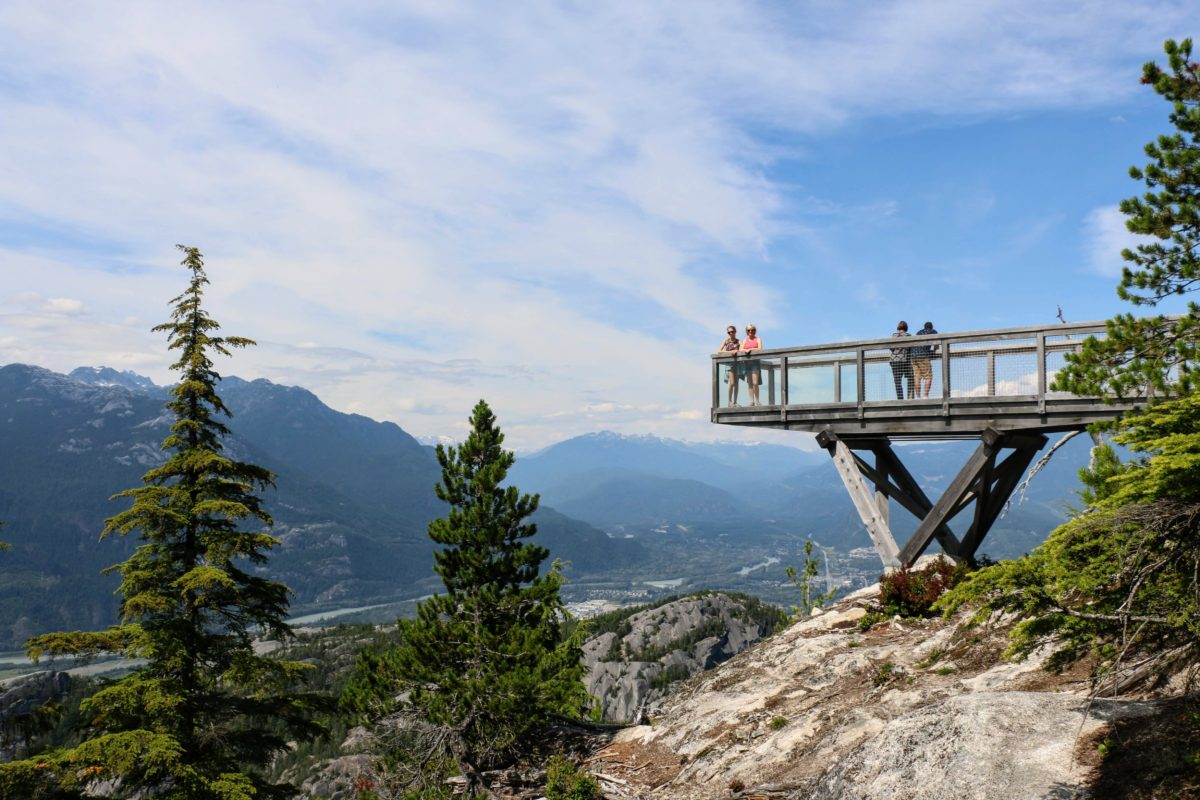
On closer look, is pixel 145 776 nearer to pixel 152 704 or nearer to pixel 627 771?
pixel 152 704

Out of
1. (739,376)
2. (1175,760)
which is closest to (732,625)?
(739,376)

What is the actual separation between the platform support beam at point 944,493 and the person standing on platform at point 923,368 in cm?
159

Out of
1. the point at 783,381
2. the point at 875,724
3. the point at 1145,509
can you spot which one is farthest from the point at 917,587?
the point at 1145,509

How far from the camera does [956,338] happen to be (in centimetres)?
1645

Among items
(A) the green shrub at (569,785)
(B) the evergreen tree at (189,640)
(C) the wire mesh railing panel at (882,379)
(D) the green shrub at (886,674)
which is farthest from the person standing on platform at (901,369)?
(B) the evergreen tree at (189,640)

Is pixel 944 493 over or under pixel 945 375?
under

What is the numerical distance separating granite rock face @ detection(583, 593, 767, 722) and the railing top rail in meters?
143

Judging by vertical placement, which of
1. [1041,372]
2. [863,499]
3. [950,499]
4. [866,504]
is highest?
[1041,372]

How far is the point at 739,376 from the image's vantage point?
2031cm

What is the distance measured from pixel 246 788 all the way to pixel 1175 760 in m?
16.8

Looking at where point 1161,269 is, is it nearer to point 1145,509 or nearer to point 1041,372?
point 1145,509

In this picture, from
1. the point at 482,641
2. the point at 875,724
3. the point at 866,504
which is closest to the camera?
the point at 875,724

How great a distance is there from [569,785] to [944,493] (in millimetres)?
10161

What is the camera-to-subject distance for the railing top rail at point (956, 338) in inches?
584
